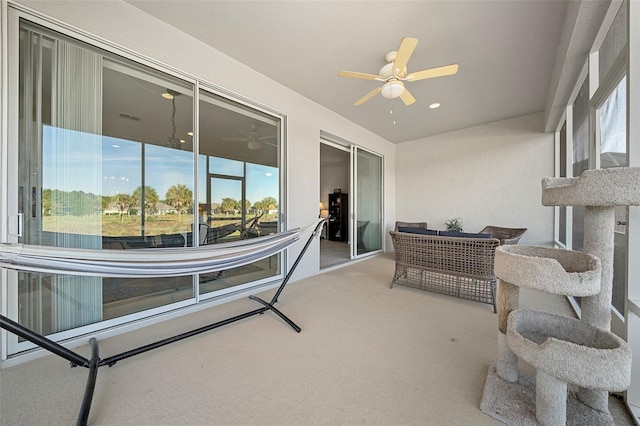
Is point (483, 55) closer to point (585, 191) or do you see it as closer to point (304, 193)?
point (585, 191)

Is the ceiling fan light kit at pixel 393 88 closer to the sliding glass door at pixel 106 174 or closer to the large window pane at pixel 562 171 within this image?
the sliding glass door at pixel 106 174

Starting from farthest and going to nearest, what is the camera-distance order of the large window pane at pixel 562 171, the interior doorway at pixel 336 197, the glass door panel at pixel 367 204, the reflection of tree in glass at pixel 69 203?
the interior doorway at pixel 336 197, the glass door panel at pixel 367 204, the large window pane at pixel 562 171, the reflection of tree in glass at pixel 69 203

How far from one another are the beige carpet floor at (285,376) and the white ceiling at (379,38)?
104 inches

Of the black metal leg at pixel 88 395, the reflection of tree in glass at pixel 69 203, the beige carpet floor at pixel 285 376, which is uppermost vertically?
the reflection of tree in glass at pixel 69 203

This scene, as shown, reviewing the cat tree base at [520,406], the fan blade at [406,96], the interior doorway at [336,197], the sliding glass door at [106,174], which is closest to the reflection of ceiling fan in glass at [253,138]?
the sliding glass door at [106,174]

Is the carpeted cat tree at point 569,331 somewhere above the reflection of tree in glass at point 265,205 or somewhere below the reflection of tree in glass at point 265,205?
below

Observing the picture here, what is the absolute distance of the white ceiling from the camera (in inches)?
77.2

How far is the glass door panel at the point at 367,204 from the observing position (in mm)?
4848

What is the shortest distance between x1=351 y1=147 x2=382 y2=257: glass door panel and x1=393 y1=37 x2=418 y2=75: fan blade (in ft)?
8.22

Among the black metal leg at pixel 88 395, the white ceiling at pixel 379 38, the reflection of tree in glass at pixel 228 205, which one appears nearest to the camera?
the black metal leg at pixel 88 395

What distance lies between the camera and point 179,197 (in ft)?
7.64

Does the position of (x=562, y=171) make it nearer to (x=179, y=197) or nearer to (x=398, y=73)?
(x=398, y=73)

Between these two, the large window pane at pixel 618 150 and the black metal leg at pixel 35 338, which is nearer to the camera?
the black metal leg at pixel 35 338

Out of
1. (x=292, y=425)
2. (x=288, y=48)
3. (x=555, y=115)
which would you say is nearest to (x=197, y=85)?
(x=288, y=48)
